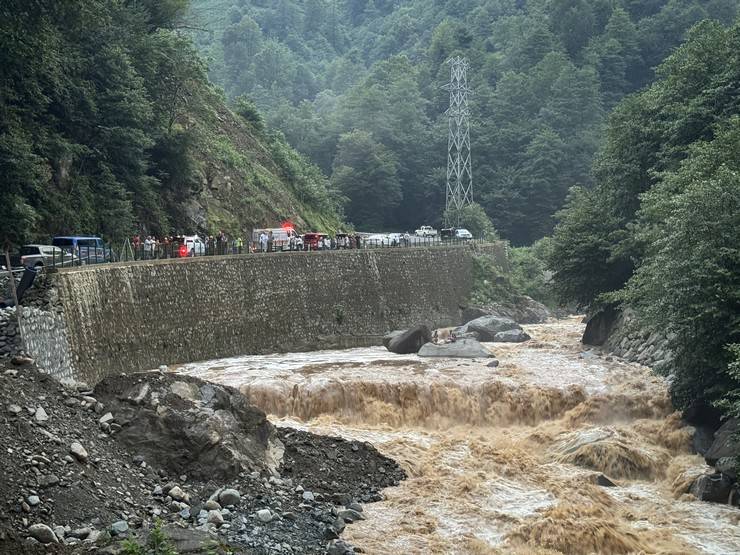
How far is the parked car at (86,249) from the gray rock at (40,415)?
1015 cm

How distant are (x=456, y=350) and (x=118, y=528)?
68.2ft

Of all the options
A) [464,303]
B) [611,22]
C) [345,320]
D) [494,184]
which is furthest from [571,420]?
[611,22]

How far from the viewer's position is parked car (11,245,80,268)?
77.0 feet

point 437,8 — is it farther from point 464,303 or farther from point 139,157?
point 139,157

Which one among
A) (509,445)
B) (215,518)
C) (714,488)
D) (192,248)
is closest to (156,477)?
(215,518)

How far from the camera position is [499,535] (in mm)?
16234

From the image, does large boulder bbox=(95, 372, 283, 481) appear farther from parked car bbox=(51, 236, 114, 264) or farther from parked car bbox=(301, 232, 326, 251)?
parked car bbox=(301, 232, 326, 251)

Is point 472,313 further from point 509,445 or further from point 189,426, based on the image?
point 189,426

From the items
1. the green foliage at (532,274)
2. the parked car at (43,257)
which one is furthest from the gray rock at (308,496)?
the green foliage at (532,274)

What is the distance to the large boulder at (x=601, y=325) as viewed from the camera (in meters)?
36.1

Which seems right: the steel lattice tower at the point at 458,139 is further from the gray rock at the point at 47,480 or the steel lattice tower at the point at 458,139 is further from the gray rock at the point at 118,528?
the gray rock at the point at 118,528

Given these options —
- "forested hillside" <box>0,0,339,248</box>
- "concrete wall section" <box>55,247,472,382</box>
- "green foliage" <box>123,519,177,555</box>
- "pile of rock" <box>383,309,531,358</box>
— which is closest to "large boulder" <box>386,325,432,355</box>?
"pile of rock" <box>383,309,531,358</box>

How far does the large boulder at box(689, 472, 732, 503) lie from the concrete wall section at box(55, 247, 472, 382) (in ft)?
51.3

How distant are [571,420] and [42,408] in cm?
1442
